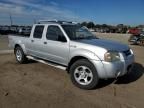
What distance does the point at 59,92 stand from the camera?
5668 mm

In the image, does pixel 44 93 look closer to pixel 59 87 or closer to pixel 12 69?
pixel 59 87

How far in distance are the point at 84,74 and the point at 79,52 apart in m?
0.62

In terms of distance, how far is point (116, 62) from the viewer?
564cm

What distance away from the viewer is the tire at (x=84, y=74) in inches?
227

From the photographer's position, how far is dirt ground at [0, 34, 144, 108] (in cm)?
489

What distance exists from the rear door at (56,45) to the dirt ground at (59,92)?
26.8 inches

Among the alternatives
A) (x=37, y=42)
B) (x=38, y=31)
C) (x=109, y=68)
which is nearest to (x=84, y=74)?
(x=109, y=68)

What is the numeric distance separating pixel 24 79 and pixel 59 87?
4.55 ft

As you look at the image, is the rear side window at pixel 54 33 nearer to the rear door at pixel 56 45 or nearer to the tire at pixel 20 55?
the rear door at pixel 56 45

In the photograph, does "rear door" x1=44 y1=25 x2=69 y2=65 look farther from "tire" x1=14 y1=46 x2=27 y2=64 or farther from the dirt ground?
"tire" x1=14 y1=46 x2=27 y2=64

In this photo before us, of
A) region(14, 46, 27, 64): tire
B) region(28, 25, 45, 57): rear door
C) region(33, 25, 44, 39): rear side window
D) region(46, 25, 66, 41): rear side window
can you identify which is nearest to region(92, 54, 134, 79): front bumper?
region(46, 25, 66, 41): rear side window

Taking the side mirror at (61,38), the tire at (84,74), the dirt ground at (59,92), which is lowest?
the dirt ground at (59,92)

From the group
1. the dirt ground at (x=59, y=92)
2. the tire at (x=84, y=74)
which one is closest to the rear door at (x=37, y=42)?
the dirt ground at (x=59, y=92)

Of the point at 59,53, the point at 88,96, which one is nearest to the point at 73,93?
the point at 88,96
